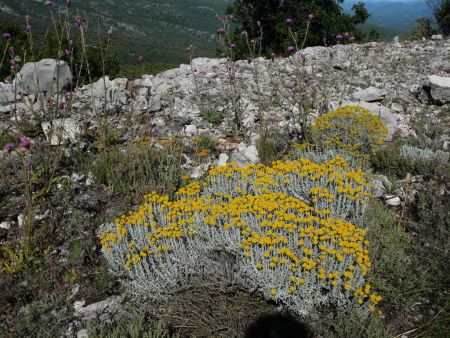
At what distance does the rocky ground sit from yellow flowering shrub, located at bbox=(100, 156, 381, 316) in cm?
20

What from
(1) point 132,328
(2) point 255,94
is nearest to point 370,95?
(2) point 255,94

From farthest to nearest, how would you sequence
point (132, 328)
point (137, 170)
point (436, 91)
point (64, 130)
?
point (436, 91), point (64, 130), point (137, 170), point (132, 328)

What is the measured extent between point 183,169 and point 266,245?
2.45m

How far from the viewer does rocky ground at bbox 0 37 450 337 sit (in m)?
3.13

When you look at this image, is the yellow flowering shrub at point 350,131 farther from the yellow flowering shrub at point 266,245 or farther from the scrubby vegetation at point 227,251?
the yellow flowering shrub at point 266,245

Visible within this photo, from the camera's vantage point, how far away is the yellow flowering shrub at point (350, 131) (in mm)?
5191

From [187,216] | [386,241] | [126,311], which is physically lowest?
[126,311]

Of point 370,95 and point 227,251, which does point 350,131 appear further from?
point 227,251

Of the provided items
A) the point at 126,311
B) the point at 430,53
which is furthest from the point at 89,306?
the point at 430,53

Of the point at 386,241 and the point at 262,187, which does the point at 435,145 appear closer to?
the point at 386,241

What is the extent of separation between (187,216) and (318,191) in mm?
1455

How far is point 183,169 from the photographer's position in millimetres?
5340

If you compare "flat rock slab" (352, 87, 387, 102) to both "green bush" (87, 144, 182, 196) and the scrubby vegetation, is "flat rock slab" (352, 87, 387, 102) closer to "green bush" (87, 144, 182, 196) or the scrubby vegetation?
the scrubby vegetation

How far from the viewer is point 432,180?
4613mm
